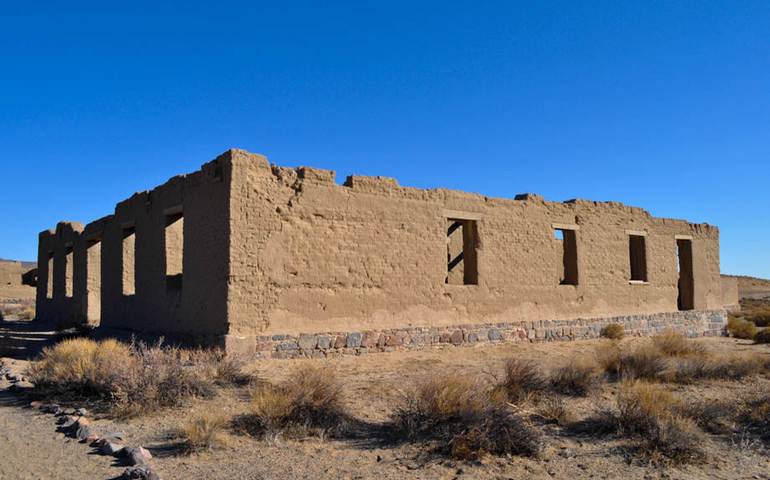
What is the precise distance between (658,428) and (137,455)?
465 cm

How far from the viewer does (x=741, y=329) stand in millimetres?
17203

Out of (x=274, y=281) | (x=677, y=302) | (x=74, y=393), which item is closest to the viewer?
(x=74, y=393)

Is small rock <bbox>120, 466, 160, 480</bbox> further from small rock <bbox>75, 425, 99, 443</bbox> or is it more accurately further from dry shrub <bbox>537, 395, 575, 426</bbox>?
dry shrub <bbox>537, 395, 575, 426</bbox>

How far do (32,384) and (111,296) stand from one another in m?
6.55

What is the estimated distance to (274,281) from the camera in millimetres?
10070

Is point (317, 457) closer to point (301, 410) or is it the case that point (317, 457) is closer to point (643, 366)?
point (301, 410)

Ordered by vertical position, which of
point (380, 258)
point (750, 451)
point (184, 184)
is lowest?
point (750, 451)

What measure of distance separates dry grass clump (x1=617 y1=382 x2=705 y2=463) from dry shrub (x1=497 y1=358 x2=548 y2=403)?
3.82 ft

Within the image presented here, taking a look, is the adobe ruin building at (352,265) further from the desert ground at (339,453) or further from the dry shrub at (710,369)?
the dry shrub at (710,369)

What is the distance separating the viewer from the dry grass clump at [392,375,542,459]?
5254 millimetres

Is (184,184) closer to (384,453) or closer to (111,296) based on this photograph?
(111,296)

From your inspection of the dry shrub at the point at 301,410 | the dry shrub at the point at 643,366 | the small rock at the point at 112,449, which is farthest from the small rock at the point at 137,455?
the dry shrub at the point at 643,366

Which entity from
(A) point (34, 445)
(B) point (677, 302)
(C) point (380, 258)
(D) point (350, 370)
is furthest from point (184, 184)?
(B) point (677, 302)

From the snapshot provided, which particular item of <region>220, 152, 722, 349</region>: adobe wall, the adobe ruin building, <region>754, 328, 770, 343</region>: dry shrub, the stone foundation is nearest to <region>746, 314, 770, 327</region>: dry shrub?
the stone foundation
